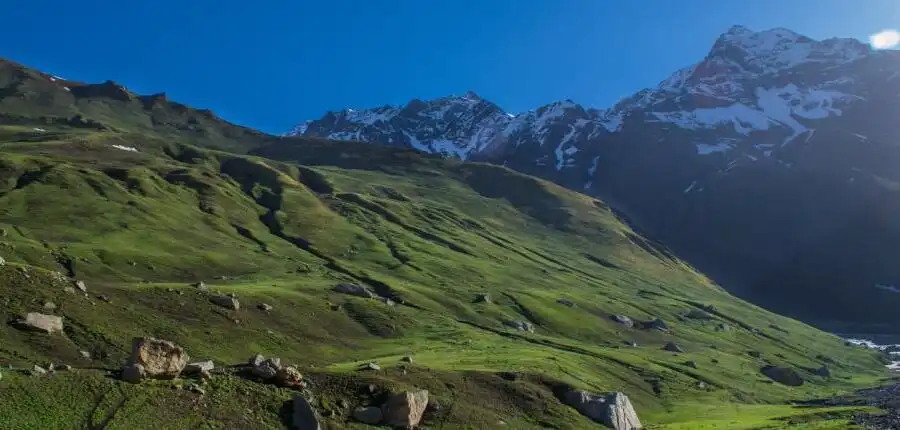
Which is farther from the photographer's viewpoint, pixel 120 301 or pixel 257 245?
pixel 257 245

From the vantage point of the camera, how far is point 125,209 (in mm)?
190625

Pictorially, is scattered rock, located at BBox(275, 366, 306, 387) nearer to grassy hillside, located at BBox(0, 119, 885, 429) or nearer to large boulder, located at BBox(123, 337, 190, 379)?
grassy hillside, located at BBox(0, 119, 885, 429)

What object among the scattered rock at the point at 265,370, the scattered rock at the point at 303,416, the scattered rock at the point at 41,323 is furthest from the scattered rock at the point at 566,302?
the scattered rock at the point at 41,323

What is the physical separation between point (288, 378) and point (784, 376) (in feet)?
502

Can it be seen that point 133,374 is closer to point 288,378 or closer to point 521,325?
point 288,378

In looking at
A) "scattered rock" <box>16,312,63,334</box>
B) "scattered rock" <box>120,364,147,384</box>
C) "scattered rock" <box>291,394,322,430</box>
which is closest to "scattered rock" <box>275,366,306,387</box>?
"scattered rock" <box>291,394,322,430</box>

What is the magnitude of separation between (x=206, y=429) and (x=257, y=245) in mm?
153028

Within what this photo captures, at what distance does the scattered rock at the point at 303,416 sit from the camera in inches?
2046

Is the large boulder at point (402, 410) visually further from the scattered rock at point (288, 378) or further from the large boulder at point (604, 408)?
the large boulder at point (604, 408)

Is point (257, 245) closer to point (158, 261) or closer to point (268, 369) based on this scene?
point (158, 261)

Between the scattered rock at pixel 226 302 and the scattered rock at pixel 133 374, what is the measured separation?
4860 cm

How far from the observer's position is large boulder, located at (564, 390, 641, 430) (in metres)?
76.7

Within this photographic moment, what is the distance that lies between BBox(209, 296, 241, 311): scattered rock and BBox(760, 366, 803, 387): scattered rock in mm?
134185

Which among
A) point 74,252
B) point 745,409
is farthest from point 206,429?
point 74,252
